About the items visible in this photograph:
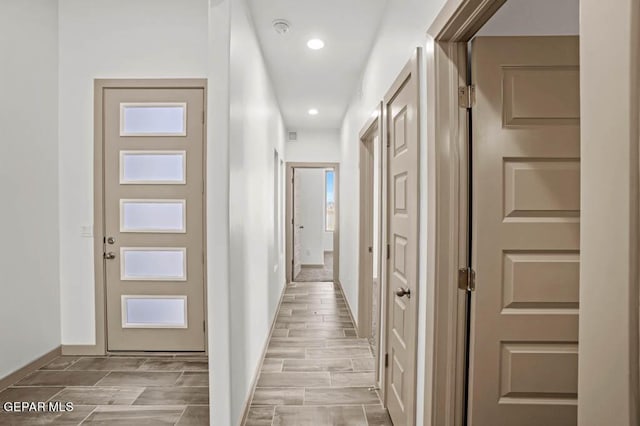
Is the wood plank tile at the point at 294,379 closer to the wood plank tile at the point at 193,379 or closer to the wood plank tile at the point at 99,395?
the wood plank tile at the point at 193,379

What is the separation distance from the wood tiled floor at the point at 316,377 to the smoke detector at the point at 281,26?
2.70 m

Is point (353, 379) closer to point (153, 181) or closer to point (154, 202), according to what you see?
point (154, 202)

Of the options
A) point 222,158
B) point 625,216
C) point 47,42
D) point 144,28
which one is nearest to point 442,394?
point 625,216

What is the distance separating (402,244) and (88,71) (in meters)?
3.05

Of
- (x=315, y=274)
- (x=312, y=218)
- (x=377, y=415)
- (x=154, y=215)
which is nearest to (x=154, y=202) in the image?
(x=154, y=215)

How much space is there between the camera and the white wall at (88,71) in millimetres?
3158

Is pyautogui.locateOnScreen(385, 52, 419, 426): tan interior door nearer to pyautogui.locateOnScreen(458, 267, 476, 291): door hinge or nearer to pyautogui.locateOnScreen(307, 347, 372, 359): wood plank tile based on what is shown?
pyautogui.locateOnScreen(458, 267, 476, 291): door hinge

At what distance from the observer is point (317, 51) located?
10.9 ft

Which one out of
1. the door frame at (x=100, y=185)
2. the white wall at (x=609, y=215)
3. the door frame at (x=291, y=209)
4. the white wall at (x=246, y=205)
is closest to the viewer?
the white wall at (x=609, y=215)

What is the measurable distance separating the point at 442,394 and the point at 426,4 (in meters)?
1.66

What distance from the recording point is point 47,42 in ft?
9.94

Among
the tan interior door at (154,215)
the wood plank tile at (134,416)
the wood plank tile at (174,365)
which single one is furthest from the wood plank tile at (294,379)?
the tan interior door at (154,215)

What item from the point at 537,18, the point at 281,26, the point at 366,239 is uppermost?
the point at 281,26

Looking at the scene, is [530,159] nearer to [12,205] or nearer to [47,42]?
[12,205]
